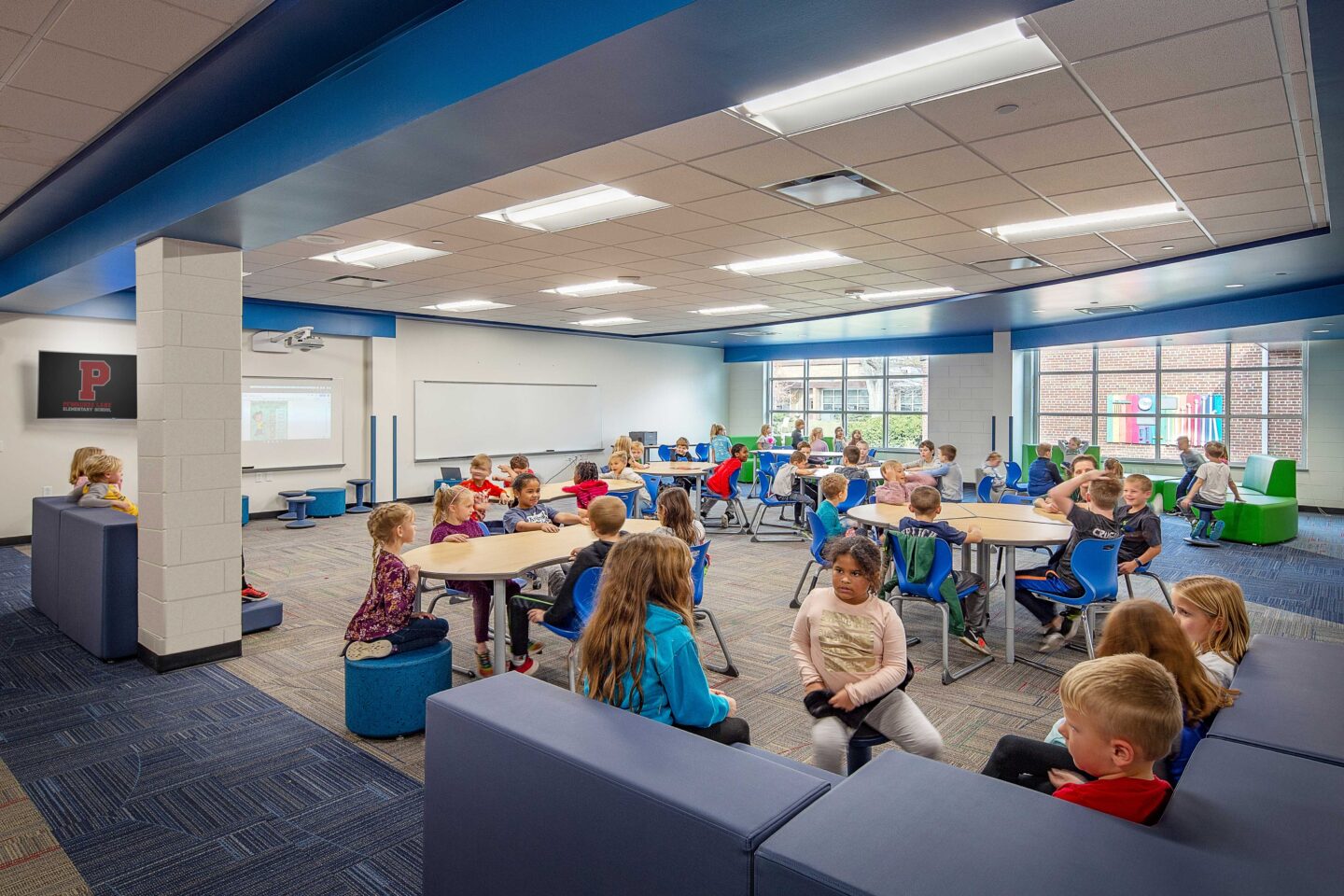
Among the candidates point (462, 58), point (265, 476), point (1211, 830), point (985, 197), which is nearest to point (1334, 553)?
point (985, 197)

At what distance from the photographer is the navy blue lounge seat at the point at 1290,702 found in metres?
1.73

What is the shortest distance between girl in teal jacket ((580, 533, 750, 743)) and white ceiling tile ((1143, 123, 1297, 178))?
3657 millimetres

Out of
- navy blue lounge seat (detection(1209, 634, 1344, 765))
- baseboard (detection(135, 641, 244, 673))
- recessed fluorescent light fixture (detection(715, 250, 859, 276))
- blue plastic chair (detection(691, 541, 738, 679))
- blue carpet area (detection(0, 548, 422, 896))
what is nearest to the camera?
navy blue lounge seat (detection(1209, 634, 1344, 765))

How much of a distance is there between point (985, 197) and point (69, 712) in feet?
19.2

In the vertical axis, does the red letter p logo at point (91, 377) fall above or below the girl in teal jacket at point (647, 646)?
above

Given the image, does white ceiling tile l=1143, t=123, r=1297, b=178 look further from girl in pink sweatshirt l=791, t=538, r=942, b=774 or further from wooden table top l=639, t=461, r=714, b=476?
wooden table top l=639, t=461, r=714, b=476

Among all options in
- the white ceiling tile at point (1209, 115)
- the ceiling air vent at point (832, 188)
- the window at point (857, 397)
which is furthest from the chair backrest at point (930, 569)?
the window at point (857, 397)

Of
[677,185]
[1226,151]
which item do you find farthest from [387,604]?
[1226,151]

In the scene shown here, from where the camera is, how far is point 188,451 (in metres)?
4.34

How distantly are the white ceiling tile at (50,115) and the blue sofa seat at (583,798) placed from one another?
10.9 ft

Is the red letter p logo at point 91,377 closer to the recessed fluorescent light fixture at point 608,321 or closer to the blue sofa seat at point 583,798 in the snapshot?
the recessed fluorescent light fixture at point 608,321

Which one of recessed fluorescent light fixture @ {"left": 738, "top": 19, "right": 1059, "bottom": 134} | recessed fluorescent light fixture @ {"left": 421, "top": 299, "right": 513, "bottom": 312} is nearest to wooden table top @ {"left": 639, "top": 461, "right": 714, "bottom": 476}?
recessed fluorescent light fixture @ {"left": 421, "top": 299, "right": 513, "bottom": 312}

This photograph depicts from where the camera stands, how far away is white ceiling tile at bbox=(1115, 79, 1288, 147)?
329 cm

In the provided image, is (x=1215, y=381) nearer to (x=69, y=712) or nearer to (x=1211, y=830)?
(x=1211, y=830)
